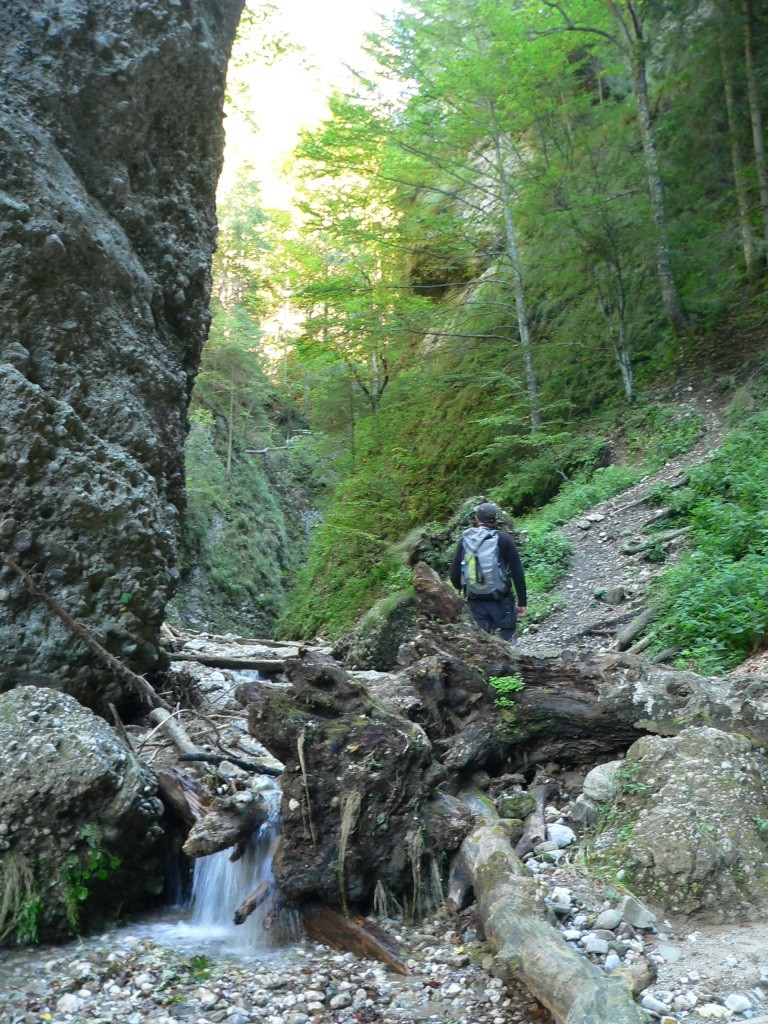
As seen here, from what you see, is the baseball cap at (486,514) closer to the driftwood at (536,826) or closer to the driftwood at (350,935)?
the driftwood at (536,826)

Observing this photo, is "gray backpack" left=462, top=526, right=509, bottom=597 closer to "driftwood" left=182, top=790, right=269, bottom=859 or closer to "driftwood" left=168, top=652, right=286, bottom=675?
"driftwood" left=182, top=790, right=269, bottom=859

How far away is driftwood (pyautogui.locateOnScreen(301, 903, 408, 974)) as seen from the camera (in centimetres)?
403

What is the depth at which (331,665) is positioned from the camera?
5102 millimetres

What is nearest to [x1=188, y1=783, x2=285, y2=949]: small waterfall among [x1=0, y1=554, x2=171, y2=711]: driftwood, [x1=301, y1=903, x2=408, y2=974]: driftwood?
[x1=301, y1=903, x2=408, y2=974]: driftwood

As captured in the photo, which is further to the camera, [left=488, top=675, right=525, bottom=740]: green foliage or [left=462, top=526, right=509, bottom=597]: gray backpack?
[left=462, top=526, right=509, bottom=597]: gray backpack

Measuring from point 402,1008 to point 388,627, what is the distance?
20.7ft

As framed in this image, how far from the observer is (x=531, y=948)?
10.9 feet

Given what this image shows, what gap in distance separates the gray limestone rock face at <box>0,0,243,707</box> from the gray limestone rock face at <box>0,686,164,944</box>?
4.37 ft

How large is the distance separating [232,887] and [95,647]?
90.4 inches

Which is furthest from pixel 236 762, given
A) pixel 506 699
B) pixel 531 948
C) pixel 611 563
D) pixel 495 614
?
pixel 611 563

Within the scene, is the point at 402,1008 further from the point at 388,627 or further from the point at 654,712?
the point at 388,627

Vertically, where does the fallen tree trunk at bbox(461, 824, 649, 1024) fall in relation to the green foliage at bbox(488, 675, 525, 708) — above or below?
below

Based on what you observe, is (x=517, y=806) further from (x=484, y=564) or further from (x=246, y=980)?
(x=484, y=564)

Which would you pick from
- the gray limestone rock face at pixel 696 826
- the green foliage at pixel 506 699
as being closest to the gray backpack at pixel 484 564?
the green foliage at pixel 506 699
